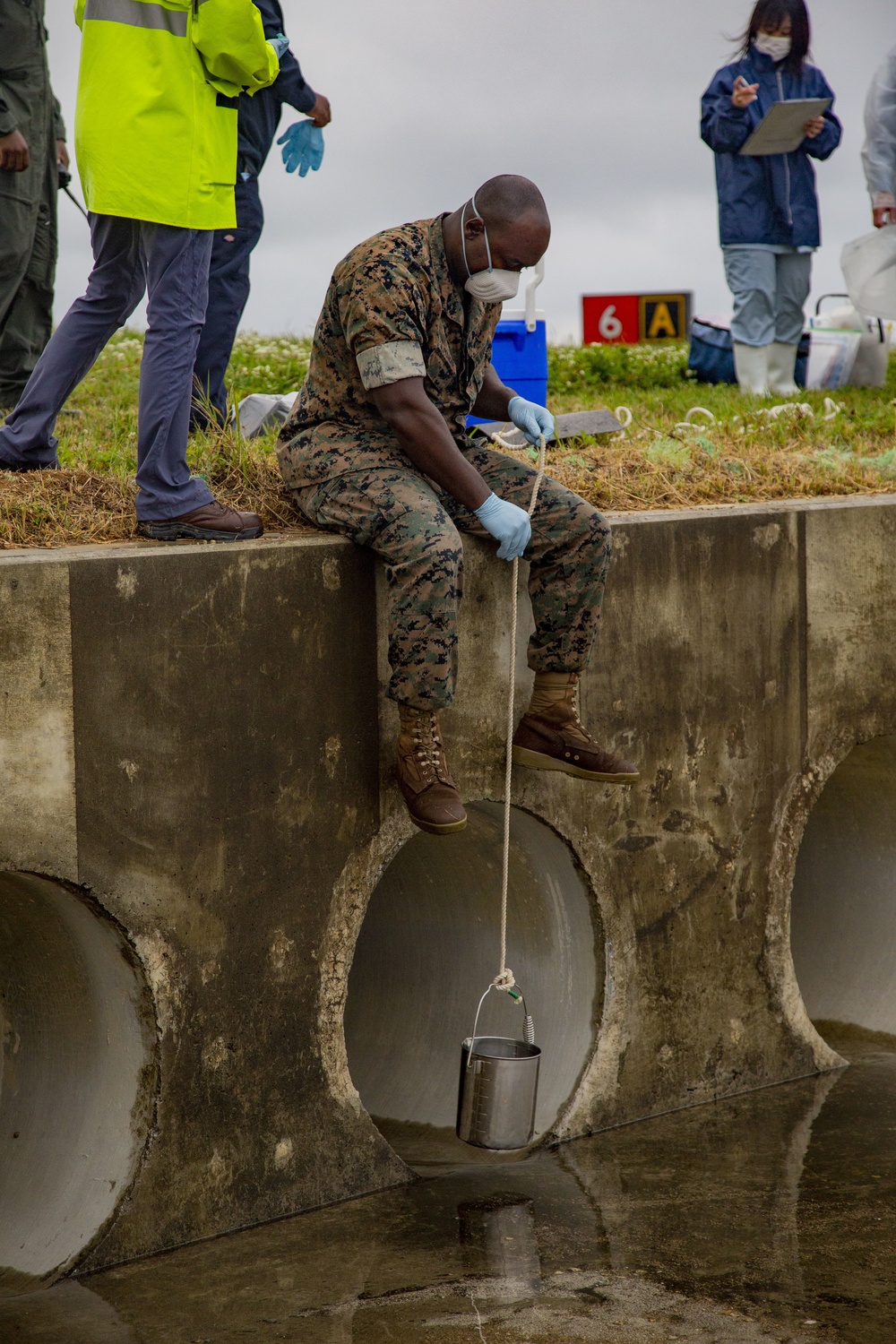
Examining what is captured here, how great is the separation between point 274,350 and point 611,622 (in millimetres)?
6861

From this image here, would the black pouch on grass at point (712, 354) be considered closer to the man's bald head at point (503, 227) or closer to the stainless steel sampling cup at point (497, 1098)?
the man's bald head at point (503, 227)

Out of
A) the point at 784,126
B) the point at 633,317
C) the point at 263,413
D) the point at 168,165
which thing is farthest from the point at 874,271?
the point at 168,165

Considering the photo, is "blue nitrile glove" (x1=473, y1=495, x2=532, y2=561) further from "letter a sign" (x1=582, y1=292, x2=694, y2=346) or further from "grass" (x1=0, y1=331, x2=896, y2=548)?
"letter a sign" (x1=582, y1=292, x2=694, y2=346)

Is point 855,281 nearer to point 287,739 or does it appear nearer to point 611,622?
point 611,622

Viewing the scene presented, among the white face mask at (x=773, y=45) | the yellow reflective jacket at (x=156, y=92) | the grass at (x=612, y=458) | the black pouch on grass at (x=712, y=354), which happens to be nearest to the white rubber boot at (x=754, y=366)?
the grass at (x=612, y=458)

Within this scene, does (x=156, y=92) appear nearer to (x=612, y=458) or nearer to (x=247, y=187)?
(x=247, y=187)

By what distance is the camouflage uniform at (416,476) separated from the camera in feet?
13.1

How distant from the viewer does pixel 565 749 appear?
14.7 feet

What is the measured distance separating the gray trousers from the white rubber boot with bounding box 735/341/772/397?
19.2 ft

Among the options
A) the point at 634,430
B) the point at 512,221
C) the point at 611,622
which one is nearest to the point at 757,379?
the point at 634,430

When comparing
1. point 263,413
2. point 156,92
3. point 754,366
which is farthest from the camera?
point 754,366

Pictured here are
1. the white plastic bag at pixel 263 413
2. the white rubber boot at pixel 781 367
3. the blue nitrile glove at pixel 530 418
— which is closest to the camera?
the blue nitrile glove at pixel 530 418

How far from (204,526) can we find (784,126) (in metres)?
6.33

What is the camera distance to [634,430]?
23.5 feet
